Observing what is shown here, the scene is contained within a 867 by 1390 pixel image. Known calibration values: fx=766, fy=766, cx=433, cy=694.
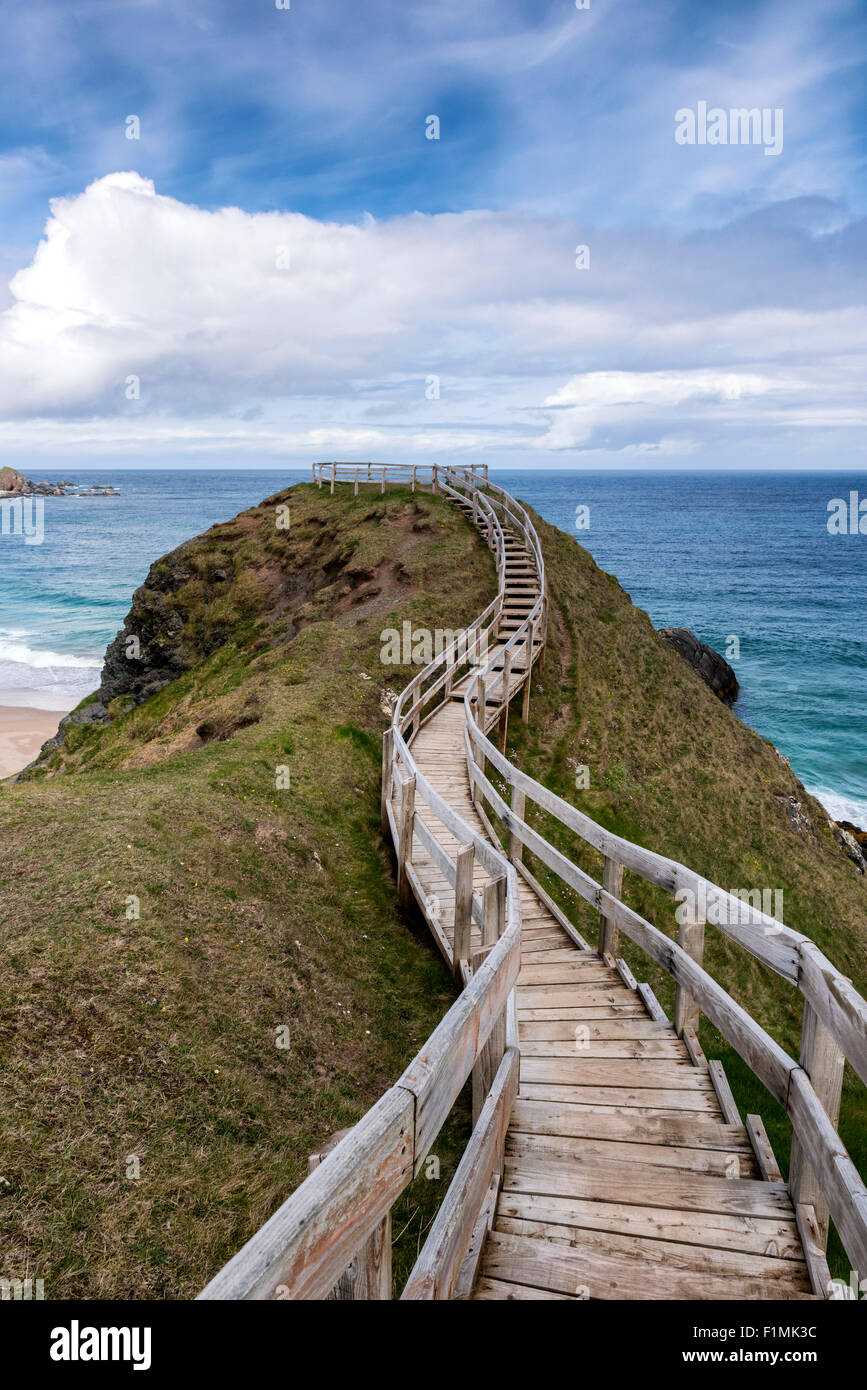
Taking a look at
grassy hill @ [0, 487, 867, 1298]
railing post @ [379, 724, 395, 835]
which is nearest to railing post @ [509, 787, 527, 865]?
grassy hill @ [0, 487, 867, 1298]

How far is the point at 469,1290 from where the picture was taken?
10.8 ft

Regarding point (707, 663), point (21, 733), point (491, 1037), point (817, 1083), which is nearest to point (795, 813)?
point (491, 1037)

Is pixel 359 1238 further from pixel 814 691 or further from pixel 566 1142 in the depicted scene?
pixel 814 691

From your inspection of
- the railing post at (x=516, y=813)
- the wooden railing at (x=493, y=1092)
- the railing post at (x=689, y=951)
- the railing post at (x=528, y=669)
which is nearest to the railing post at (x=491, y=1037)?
the wooden railing at (x=493, y=1092)

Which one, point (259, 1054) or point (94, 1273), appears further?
point (259, 1054)

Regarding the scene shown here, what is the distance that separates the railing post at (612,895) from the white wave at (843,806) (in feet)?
94.0

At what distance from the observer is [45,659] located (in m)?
51.2

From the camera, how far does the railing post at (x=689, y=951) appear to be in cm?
505

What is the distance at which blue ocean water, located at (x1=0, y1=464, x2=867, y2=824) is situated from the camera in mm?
42531

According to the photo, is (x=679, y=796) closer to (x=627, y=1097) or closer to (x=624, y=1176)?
(x=627, y=1097)

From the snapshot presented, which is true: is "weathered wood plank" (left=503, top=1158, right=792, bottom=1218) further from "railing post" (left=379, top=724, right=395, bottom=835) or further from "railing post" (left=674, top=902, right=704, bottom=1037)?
"railing post" (left=379, top=724, right=395, bottom=835)

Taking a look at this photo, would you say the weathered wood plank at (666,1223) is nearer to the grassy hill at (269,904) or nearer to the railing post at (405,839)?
the grassy hill at (269,904)

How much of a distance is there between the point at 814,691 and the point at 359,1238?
51672 mm
